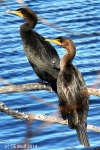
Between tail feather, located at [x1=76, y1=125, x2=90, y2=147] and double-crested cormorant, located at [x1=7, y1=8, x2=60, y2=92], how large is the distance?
166 centimetres

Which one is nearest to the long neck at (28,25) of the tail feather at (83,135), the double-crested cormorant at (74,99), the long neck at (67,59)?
the long neck at (67,59)

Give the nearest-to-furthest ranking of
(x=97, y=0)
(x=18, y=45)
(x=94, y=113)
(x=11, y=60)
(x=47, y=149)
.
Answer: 1. (x=47, y=149)
2. (x=94, y=113)
3. (x=11, y=60)
4. (x=18, y=45)
5. (x=97, y=0)

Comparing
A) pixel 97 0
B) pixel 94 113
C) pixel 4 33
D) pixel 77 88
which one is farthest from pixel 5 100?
pixel 97 0

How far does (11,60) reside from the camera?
486 inches

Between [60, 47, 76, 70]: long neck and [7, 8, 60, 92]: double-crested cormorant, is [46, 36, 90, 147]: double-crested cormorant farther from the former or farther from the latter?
[7, 8, 60, 92]: double-crested cormorant

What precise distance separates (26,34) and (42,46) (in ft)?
1.05

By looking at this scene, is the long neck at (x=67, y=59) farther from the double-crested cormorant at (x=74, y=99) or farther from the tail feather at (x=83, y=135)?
the tail feather at (x=83, y=135)

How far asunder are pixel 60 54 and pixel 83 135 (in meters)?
7.29

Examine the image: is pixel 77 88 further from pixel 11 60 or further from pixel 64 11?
pixel 64 11

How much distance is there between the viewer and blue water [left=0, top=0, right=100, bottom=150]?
8805mm

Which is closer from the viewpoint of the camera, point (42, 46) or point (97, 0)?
point (42, 46)

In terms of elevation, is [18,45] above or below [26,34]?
below

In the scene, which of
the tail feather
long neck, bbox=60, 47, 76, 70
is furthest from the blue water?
the tail feather

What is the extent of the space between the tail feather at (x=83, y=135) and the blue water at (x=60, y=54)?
2.05 feet
